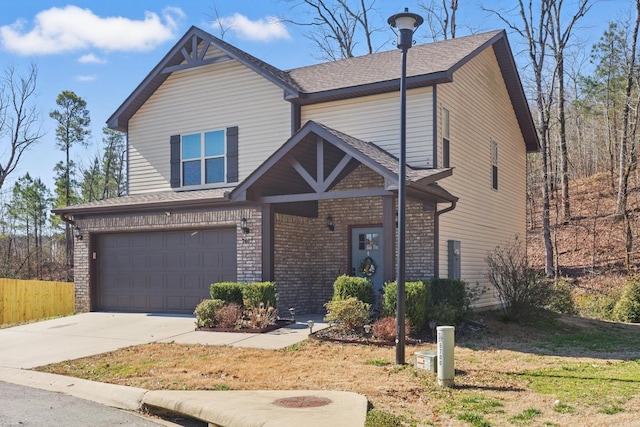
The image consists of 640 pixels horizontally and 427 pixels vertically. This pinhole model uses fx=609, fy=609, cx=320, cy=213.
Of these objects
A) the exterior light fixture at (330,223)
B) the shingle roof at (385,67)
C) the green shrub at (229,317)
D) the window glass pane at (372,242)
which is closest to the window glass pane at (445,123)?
the shingle roof at (385,67)

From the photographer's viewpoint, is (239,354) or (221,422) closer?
(221,422)

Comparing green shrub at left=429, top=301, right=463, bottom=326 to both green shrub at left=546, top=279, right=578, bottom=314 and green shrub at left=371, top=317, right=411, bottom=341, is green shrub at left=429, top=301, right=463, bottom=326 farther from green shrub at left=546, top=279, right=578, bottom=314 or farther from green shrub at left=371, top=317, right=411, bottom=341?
green shrub at left=546, top=279, right=578, bottom=314

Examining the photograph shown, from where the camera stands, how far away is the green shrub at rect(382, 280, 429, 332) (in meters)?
11.8

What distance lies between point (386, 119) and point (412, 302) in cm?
542

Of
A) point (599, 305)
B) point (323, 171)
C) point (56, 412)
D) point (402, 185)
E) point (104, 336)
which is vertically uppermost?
point (323, 171)

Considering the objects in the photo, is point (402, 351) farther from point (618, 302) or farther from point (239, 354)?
point (618, 302)

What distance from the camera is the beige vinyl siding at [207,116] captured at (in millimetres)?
16938

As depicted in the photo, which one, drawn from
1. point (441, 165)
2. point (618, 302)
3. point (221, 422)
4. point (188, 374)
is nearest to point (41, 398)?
point (188, 374)

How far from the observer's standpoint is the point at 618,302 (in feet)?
61.4

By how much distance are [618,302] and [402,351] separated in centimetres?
1224

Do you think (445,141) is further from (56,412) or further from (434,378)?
(56,412)

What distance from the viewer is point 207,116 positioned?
1800 cm

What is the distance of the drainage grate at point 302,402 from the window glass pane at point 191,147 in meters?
11.8

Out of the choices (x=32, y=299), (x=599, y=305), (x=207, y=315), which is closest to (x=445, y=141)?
(x=207, y=315)
